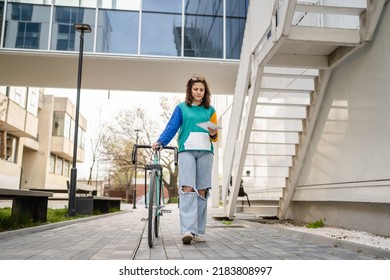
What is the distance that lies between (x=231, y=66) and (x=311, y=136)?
5.45 metres

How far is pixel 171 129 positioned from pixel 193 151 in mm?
360

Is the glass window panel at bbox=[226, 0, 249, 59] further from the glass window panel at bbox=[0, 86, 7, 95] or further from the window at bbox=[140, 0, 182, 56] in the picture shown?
the glass window panel at bbox=[0, 86, 7, 95]

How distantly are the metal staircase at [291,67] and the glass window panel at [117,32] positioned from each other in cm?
434

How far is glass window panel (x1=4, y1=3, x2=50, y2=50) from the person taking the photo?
11.3m

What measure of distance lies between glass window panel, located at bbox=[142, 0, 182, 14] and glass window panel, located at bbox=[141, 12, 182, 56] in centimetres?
14

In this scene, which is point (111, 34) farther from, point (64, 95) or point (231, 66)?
point (64, 95)

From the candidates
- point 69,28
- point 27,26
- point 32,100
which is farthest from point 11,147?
point 69,28

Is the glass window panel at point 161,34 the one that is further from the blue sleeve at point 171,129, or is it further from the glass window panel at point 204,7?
the blue sleeve at point 171,129

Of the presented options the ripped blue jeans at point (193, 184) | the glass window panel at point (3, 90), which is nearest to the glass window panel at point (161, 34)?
the ripped blue jeans at point (193, 184)

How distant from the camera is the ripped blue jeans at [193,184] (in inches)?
175

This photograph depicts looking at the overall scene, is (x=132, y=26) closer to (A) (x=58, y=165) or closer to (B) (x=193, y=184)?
(B) (x=193, y=184)

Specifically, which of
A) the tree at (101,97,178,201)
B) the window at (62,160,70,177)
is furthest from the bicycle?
the window at (62,160,70,177)

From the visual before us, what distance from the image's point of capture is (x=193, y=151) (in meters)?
4.57

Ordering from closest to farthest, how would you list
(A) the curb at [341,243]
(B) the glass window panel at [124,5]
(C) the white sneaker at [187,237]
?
(A) the curb at [341,243] → (C) the white sneaker at [187,237] → (B) the glass window panel at [124,5]
